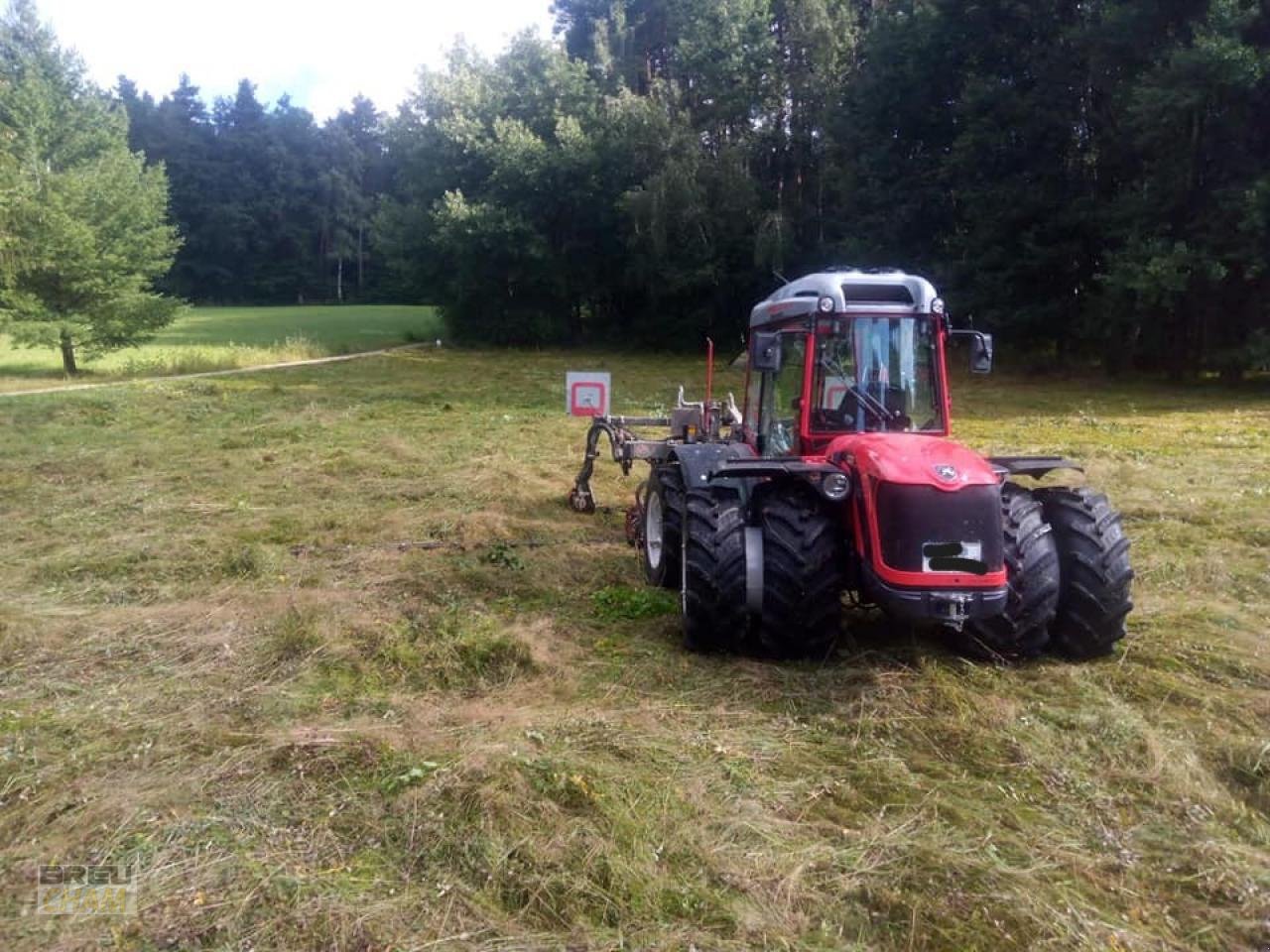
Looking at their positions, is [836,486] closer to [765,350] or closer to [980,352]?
[765,350]

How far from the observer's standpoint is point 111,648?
233 inches

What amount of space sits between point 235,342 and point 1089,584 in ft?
130

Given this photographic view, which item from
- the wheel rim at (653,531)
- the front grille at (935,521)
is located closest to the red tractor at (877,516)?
the front grille at (935,521)

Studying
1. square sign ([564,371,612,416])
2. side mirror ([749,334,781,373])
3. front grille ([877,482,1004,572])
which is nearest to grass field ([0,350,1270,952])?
front grille ([877,482,1004,572])

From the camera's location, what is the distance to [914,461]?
525 cm

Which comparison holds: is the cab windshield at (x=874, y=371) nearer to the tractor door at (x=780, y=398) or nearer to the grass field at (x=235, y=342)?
the tractor door at (x=780, y=398)

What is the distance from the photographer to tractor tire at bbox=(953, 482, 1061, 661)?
5.37m

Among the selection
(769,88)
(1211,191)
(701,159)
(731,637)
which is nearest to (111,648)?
(731,637)

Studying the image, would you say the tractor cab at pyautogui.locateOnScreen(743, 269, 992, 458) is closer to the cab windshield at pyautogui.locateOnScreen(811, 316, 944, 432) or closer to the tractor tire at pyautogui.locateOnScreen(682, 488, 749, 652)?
the cab windshield at pyautogui.locateOnScreen(811, 316, 944, 432)

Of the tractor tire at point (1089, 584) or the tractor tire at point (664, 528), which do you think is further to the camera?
the tractor tire at point (664, 528)

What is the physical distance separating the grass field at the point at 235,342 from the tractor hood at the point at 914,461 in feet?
76.9

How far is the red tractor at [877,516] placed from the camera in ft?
16.7

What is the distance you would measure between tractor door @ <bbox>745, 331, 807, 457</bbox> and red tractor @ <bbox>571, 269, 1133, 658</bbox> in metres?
0.02

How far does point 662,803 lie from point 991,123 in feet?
85.1
